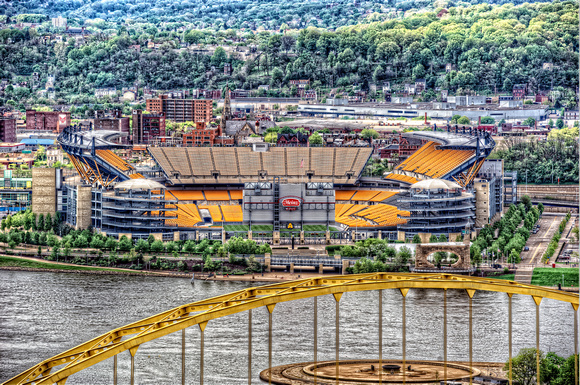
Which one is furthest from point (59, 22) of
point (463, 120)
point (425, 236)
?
point (425, 236)

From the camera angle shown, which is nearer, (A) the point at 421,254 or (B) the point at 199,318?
(B) the point at 199,318

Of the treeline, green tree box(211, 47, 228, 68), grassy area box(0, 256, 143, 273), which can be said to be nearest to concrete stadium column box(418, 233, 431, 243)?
the treeline

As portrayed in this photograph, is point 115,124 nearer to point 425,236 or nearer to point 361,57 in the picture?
point 361,57

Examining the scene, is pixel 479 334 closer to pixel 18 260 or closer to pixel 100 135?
pixel 18 260

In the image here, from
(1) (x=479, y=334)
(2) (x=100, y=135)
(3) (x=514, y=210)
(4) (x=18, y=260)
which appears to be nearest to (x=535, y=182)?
(3) (x=514, y=210)

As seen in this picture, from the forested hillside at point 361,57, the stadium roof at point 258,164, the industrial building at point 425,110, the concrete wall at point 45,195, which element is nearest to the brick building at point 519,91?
the forested hillside at point 361,57

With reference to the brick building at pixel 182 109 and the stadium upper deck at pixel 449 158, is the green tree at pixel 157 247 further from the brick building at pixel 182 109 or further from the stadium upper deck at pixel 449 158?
the brick building at pixel 182 109
